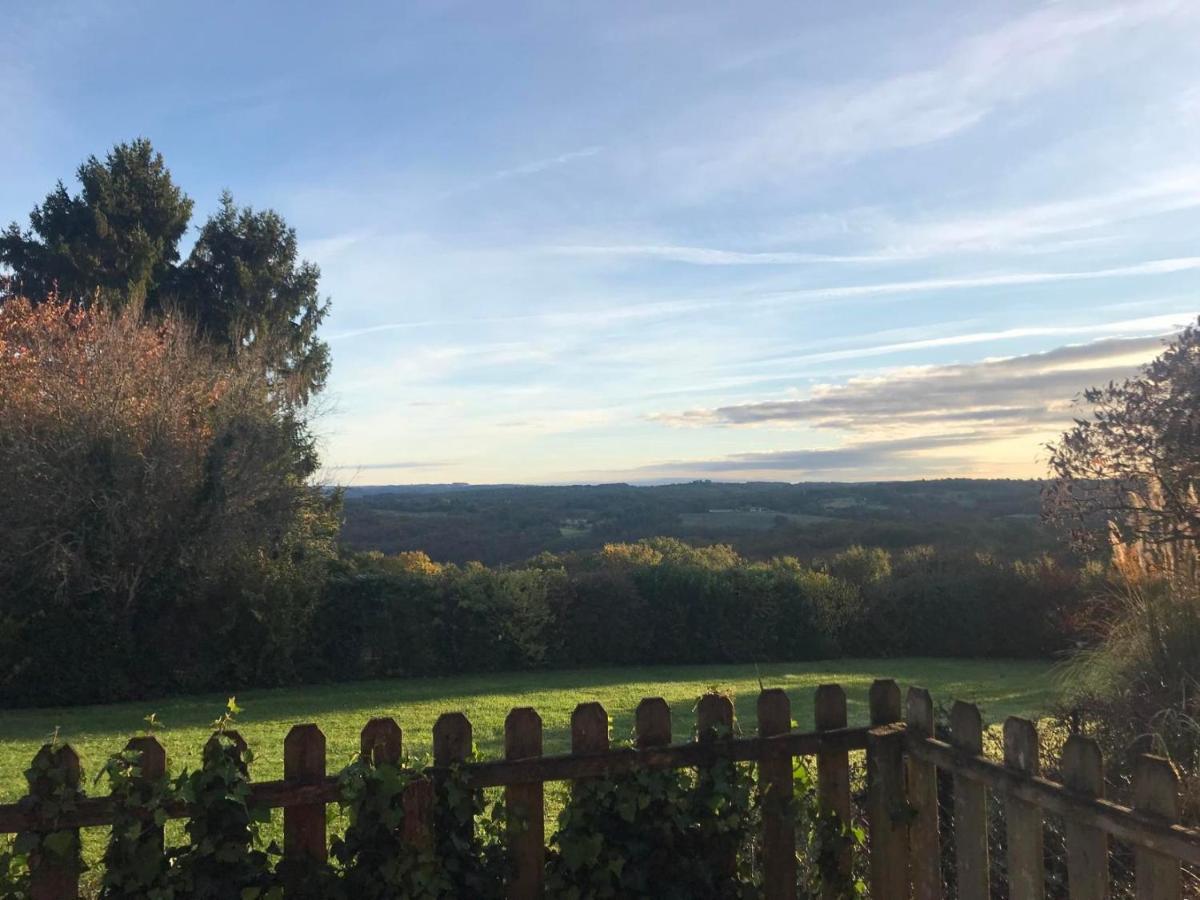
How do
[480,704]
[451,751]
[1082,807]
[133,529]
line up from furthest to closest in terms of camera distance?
[133,529] → [480,704] → [451,751] → [1082,807]

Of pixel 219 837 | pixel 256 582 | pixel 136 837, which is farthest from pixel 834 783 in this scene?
pixel 256 582

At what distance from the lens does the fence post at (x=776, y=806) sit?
3.24 meters

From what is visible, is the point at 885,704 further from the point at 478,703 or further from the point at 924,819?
the point at 478,703

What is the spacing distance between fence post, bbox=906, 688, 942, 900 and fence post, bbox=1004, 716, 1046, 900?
43 centimetres

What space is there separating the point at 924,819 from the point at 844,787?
0.29m

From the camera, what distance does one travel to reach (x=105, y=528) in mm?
13102

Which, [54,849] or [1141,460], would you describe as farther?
[1141,460]

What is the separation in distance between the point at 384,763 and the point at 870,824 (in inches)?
71.7

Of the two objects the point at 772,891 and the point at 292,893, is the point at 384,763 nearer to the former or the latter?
the point at 292,893

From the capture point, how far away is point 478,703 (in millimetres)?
11406

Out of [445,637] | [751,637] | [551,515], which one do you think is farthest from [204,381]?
[551,515]

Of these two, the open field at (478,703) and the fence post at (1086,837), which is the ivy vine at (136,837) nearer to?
the fence post at (1086,837)

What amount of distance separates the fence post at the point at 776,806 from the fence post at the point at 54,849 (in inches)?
90.3

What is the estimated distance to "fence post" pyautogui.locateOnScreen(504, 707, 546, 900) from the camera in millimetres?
3029
